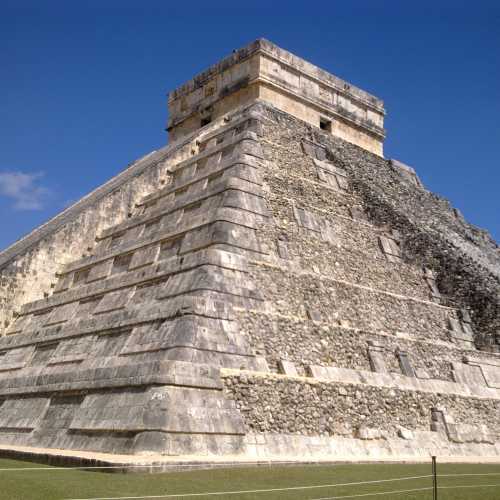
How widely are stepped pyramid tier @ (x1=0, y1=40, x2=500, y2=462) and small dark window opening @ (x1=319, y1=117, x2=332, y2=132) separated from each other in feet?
2.27

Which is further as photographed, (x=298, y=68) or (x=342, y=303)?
(x=298, y=68)

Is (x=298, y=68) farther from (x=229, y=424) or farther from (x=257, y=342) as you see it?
(x=229, y=424)

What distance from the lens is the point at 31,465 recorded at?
8617 mm

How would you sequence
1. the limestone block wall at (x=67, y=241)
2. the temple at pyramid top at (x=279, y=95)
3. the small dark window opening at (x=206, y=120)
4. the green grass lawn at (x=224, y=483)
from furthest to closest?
the small dark window opening at (x=206, y=120) < the temple at pyramid top at (x=279, y=95) < the limestone block wall at (x=67, y=241) < the green grass lawn at (x=224, y=483)

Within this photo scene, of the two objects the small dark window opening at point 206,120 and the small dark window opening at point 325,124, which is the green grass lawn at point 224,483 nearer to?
the small dark window opening at point 325,124

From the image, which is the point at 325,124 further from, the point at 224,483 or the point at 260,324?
the point at 224,483

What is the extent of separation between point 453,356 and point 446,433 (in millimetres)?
2293

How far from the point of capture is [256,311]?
11234mm

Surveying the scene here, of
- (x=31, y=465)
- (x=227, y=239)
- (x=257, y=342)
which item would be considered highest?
(x=227, y=239)

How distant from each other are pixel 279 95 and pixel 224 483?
1428 cm

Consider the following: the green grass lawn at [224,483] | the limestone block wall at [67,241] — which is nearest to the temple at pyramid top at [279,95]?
the limestone block wall at [67,241]

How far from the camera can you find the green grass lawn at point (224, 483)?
6.27 meters

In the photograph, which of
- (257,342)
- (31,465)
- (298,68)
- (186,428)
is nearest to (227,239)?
(257,342)

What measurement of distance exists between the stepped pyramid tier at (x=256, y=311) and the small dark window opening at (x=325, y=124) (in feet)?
2.27
